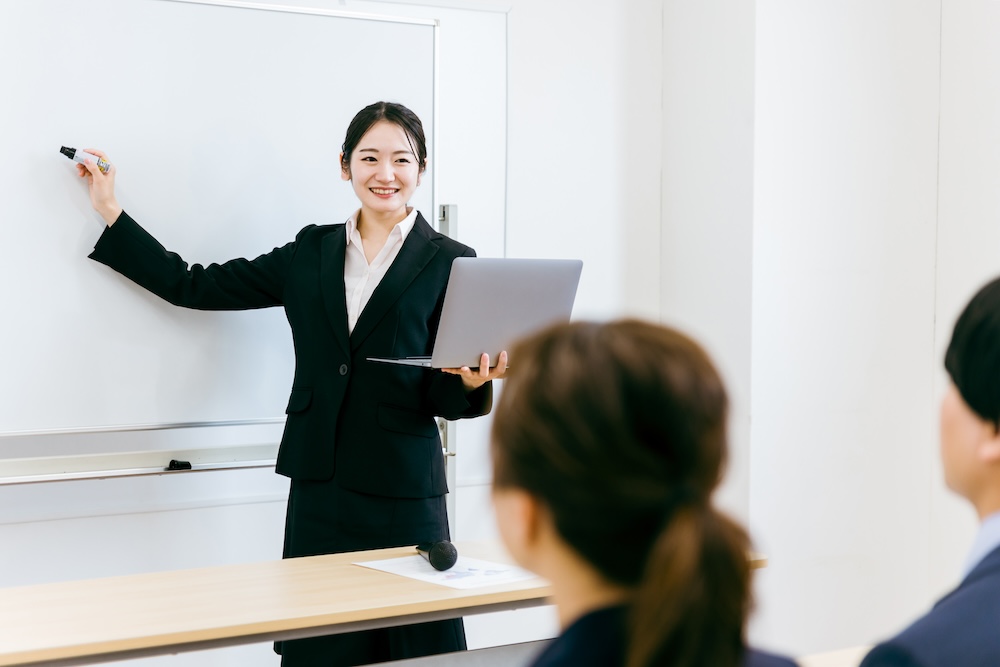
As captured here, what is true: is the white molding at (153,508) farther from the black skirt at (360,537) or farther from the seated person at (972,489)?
the seated person at (972,489)

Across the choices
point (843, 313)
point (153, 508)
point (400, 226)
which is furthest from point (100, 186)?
point (843, 313)

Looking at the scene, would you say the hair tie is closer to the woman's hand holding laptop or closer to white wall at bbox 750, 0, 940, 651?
the woman's hand holding laptop

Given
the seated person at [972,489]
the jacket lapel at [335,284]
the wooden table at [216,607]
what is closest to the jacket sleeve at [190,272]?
the jacket lapel at [335,284]

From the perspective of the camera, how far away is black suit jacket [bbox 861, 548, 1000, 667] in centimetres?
99

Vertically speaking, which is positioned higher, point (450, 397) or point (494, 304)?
point (494, 304)

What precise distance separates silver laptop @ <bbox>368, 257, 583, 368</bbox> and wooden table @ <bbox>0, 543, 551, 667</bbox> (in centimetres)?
52

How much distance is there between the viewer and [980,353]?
3.66 ft

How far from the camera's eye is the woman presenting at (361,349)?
2520 mm

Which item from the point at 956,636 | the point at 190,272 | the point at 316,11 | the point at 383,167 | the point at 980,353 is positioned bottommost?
the point at 956,636

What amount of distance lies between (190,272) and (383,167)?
615 millimetres

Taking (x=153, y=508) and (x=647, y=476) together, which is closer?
(x=647, y=476)

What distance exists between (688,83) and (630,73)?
8.2 inches

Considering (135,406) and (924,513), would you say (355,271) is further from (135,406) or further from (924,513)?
(924,513)

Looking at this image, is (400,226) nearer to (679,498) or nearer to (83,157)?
(83,157)
